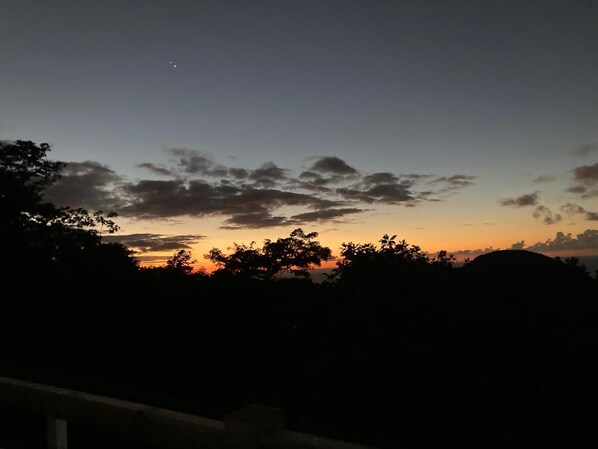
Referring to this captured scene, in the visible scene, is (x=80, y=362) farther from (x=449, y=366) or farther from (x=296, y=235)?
(x=296, y=235)

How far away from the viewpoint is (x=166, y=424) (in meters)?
2.37

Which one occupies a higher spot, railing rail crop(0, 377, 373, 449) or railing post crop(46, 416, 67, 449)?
railing rail crop(0, 377, 373, 449)

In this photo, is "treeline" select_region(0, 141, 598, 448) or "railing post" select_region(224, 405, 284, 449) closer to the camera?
"railing post" select_region(224, 405, 284, 449)

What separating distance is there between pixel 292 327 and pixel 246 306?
8.36ft

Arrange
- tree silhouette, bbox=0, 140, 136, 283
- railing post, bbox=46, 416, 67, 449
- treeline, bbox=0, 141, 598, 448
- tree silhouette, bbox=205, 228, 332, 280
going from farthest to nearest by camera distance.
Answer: tree silhouette, bbox=205, 228, 332, 280
tree silhouette, bbox=0, 140, 136, 283
treeline, bbox=0, 141, 598, 448
railing post, bbox=46, 416, 67, 449

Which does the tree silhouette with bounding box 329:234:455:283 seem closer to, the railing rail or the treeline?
the treeline

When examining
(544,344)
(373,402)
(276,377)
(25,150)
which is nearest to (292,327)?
(276,377)

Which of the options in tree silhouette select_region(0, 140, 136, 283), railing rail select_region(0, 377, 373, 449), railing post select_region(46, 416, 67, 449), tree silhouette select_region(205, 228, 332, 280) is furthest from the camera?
tree silhouette select_region(205, 228, 332, 280)

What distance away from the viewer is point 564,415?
723 centimetres

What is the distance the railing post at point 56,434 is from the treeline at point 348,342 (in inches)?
42.1

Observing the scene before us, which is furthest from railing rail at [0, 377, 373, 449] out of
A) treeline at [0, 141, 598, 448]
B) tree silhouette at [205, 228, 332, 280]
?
tree silhouette at [205, 228, 332, 280]

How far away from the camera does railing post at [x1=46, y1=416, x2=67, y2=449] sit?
3223 mm

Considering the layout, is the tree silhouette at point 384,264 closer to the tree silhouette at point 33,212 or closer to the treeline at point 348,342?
the treeline at point 348,342

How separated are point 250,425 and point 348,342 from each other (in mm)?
7690
